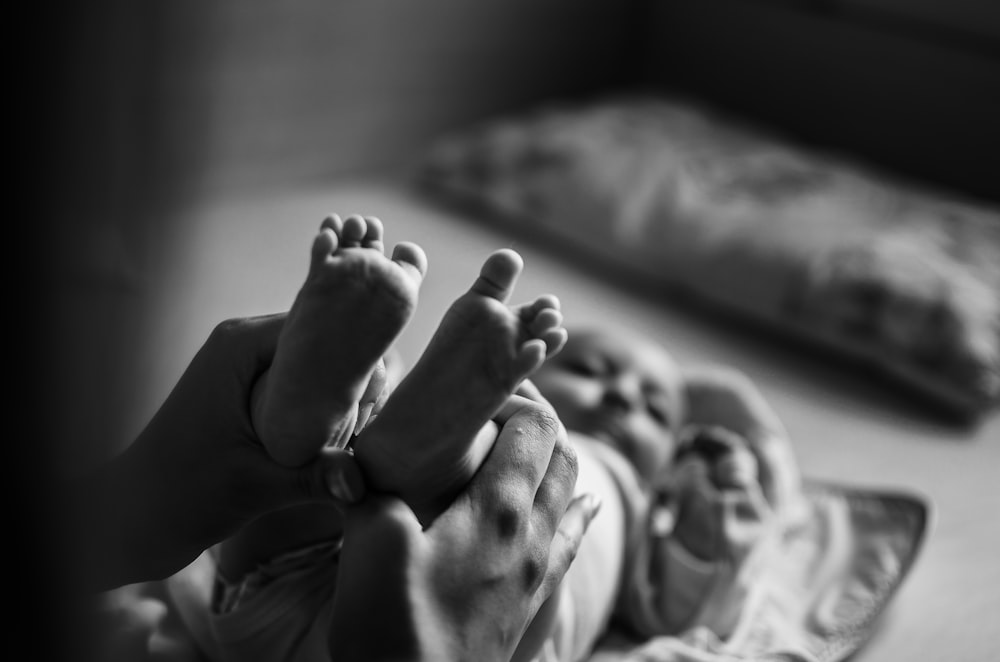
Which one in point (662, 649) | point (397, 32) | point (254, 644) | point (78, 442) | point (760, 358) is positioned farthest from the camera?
point (397, 32)

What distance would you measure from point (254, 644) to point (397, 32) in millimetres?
1537

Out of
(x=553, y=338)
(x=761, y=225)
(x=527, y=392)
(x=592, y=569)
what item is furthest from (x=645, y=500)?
(x=761, y=225)

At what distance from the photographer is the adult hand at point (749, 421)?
0.98 meters

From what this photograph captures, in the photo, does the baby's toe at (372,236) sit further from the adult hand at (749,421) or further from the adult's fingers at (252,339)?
the adult hand at (749,421)

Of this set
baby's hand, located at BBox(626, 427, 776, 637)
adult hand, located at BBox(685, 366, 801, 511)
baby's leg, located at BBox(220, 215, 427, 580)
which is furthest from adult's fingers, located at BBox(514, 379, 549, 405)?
adult hand, located at BBox(685, 366, 801, 511)

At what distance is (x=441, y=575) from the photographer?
50cm

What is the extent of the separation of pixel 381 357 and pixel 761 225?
1.11 m

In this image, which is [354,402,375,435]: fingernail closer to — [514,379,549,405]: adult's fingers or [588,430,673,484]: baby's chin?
[514,379,549,405]: adult's fingers

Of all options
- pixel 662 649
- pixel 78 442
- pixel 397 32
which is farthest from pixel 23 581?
pixel 397 32

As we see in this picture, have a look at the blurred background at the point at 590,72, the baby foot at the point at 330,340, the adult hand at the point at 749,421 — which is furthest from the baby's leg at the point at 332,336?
the blurred background at the point at 590,72

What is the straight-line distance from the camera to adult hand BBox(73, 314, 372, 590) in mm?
505

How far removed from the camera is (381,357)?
0.50 metres

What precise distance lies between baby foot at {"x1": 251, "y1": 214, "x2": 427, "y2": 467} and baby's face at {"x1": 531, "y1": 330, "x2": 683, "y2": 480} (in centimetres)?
47

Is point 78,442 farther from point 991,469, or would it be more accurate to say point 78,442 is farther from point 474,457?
point 991,469
